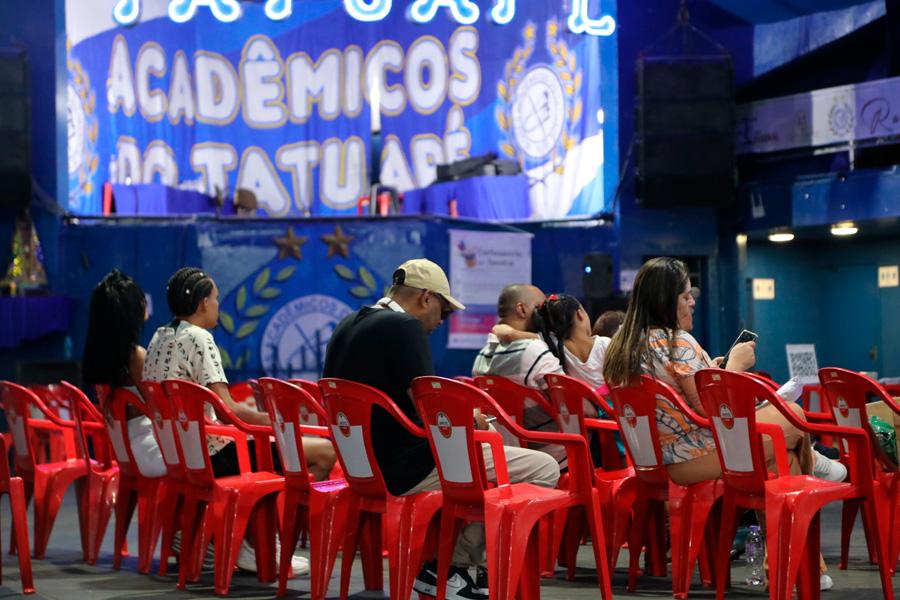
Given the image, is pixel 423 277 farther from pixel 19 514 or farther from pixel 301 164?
pixel 301 164

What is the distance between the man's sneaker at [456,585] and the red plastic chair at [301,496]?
39cm

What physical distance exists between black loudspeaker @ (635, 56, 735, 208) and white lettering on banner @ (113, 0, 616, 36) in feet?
6.11

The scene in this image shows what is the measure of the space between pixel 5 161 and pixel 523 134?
5.09 m

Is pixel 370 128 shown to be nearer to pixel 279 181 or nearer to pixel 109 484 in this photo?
pixel 279 181

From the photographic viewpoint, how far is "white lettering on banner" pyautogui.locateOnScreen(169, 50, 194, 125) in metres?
13.7

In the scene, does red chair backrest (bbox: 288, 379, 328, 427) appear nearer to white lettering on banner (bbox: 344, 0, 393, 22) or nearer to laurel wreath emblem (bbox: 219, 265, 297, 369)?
laurel wreath emblem (bbox: 219, 265, 297, 369)

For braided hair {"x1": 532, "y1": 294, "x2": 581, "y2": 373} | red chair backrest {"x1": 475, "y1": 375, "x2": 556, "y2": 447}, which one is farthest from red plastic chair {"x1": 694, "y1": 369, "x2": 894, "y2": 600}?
braided hair {"x1": 532, "y1": 294, "x2": 581, "y2": 373}

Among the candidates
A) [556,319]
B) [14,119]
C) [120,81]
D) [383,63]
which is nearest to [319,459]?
[556,319]

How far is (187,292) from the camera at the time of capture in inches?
241

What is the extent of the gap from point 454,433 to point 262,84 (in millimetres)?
10008

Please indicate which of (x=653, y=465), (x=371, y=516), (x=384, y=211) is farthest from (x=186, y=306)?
(x=384, y=211)

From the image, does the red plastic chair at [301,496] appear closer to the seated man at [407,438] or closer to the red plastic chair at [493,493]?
the seated man at [407,438]

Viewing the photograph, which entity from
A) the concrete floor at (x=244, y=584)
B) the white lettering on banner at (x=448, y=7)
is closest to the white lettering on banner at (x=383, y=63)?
the white lettering on banner at (x=448, y=7)

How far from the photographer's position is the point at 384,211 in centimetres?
1348
